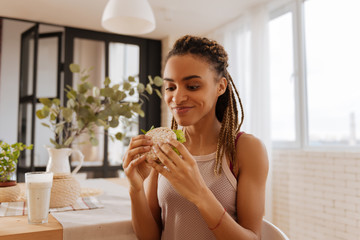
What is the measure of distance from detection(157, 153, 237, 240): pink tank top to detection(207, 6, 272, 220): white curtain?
223 cm

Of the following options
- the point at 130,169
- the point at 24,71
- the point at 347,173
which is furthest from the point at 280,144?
the point at 24,71

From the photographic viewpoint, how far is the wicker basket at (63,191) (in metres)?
1.27

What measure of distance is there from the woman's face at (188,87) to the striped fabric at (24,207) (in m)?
0.55

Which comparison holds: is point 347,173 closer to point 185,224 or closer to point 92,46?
point 185,224

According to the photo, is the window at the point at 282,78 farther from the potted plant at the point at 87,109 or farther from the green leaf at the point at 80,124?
the green leaf at the point at 80,124

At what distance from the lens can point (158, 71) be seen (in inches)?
195

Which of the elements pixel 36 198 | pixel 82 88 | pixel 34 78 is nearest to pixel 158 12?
pixel 34 78

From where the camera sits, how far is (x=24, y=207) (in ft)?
4.21

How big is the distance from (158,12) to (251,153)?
2.99 m

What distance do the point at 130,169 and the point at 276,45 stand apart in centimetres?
290

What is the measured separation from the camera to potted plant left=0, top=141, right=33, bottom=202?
130cm

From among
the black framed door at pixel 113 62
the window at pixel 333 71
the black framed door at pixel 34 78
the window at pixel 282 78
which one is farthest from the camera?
the black framed door at pixel 113 62

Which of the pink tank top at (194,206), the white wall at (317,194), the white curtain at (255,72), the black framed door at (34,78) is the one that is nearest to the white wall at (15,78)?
the black framed door at (34,78)

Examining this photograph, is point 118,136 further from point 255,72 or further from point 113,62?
point 113,62
